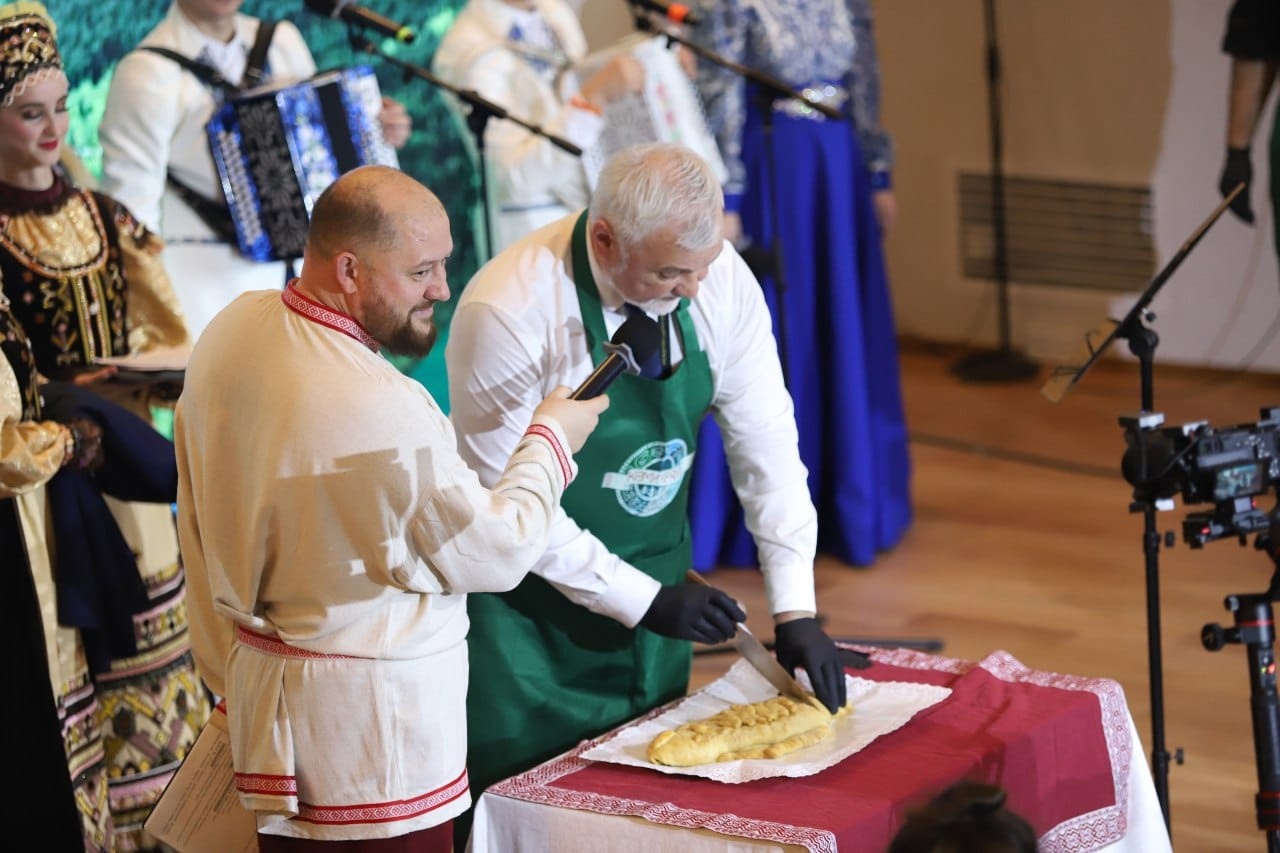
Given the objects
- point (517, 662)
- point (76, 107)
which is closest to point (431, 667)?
point (517, 662)

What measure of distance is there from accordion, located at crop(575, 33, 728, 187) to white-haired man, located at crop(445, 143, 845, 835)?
5.59ft

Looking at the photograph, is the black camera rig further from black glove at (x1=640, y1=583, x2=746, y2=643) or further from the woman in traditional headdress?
the woman in traditional headdress

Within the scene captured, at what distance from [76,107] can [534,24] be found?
1208 mm

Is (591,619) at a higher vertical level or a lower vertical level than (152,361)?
lower

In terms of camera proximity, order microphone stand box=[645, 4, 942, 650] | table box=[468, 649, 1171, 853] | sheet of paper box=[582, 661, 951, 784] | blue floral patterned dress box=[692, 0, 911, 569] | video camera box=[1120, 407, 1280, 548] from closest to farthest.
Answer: table box=[468, 649, 1171, 853]
sheet of paper box=[582, 661, 951, 784]
video camera box=[1120, 407, 1280, 548]
microphone stand box=[645, 4, 942, 650]
blue floral patterned dress box=[692, 0, 911, 569]

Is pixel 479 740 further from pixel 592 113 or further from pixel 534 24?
pixel 534 24

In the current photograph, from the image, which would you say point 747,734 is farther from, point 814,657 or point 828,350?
point 828,350

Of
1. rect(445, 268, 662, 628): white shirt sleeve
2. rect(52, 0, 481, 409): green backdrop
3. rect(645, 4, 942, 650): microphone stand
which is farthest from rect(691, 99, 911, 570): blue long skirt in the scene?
rect(445, 268, 662, 628): white shirt sleeve

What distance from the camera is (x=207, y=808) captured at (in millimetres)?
2254

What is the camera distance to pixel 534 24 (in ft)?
14.9

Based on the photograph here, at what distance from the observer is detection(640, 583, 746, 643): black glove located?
259 centimetres

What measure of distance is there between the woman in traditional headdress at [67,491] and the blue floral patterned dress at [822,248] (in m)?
2.03

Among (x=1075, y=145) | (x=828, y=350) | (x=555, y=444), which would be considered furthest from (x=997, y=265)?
(x=555, y=444)

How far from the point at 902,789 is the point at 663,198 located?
0.88 meters
